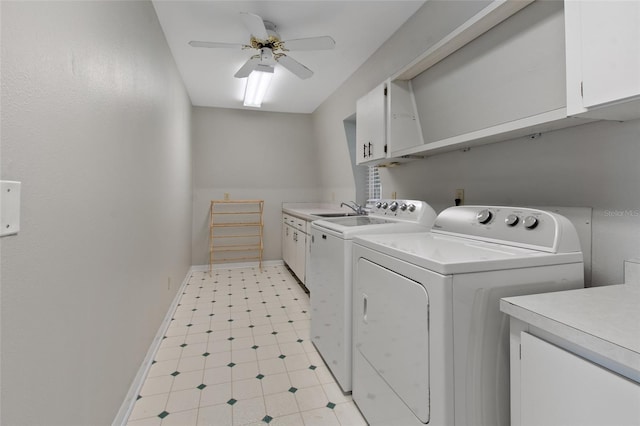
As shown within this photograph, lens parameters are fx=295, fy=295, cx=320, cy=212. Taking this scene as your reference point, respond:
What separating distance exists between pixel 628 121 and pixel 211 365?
2.58 meters

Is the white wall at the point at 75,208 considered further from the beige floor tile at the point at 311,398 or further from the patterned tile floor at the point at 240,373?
the beige floor tile at the point at 311,398

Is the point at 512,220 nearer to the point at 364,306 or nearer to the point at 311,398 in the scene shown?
the point at 364,306

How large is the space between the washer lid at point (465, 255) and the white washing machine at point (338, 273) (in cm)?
34

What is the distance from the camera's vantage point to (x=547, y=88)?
1.34m

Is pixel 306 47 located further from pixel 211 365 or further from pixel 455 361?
pixel 211 365

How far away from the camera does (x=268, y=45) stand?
2455 millimetres

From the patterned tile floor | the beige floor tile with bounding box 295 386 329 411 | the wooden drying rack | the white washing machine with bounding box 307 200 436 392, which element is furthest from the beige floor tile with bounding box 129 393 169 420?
the wooden drying rack

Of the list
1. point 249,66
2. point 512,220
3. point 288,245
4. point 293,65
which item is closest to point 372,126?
point 293,65

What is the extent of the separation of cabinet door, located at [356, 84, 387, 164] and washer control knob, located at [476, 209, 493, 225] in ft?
3.17

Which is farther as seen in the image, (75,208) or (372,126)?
(372,126)

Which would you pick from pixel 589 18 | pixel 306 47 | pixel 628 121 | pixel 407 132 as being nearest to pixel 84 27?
pixel 306 47

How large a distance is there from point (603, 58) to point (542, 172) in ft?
2.11

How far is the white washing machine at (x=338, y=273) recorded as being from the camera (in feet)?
5.61

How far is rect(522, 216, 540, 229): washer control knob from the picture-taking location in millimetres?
1229
